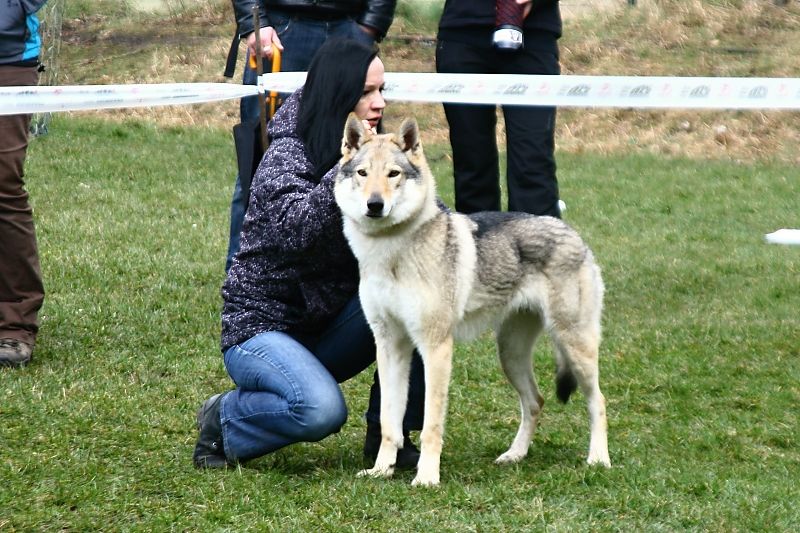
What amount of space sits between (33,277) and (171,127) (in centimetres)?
812

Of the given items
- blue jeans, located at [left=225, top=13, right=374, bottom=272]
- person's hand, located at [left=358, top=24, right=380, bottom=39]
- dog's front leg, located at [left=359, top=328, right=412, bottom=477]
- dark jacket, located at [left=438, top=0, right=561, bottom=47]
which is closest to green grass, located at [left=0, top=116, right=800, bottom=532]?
dog's front leg, located at [left=359, top=328, right=412, bottom=477]

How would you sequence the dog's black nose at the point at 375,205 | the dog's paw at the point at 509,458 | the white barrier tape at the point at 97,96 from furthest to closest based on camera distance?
the white barrier tape at the point at 97,96
the dog's paw at the point at 509,458
the dog's black nose at the point at 375,205

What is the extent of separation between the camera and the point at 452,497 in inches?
149

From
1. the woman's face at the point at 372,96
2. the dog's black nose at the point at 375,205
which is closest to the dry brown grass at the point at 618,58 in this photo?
the woman's face at the point at 372,96

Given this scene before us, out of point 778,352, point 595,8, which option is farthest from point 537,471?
point 595,8

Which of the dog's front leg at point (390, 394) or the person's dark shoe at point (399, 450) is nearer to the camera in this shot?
the dog's front leg at point (390, 394)

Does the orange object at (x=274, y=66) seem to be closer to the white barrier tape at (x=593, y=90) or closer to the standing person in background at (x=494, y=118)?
the white barrier tape at (x=593, y=90)

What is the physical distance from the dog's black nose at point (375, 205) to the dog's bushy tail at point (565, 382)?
1.13 metres

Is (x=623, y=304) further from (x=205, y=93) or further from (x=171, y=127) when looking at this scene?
(x=171, y=127)

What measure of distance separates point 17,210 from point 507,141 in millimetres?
2393

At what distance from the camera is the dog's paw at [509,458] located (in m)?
4.36

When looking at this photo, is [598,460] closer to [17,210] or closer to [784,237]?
[17,210]

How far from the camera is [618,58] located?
51.5 ft

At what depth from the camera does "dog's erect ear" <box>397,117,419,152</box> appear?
3773 millimetres
